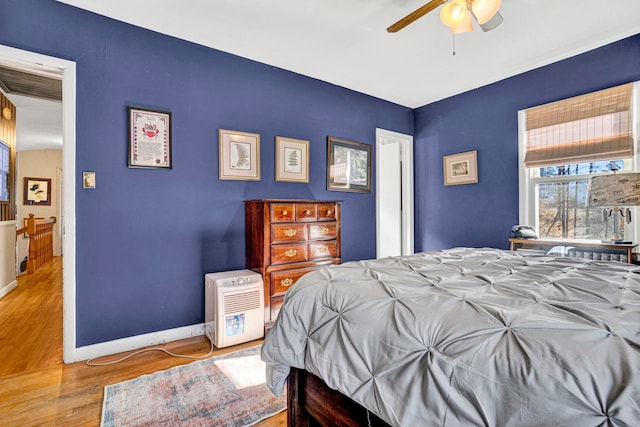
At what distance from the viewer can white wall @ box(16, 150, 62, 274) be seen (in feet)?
23.5

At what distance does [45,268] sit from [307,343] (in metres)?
6.64

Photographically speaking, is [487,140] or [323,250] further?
[487,140]

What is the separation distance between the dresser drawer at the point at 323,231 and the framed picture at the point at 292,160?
0.69m

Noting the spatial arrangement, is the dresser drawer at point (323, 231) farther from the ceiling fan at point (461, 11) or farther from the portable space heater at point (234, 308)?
the ceiling fan at point (461, 11)

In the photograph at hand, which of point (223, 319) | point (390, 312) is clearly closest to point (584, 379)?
point (390, 312)

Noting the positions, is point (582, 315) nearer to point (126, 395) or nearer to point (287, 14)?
point (126, 395)

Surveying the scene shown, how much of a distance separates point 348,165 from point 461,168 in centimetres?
145

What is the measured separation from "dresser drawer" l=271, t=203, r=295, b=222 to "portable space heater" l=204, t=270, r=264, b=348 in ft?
1.70

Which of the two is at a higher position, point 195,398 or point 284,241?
point 284,241

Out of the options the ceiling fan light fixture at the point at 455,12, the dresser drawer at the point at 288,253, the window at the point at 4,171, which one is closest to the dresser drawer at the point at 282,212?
the dresser drawer at the point at 288,253

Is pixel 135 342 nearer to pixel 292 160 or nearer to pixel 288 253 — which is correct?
pixel 288 253

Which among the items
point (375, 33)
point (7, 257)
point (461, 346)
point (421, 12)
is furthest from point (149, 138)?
point (7, 257)

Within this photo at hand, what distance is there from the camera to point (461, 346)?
2.63 feet

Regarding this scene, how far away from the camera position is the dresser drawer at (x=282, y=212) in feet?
9.00
